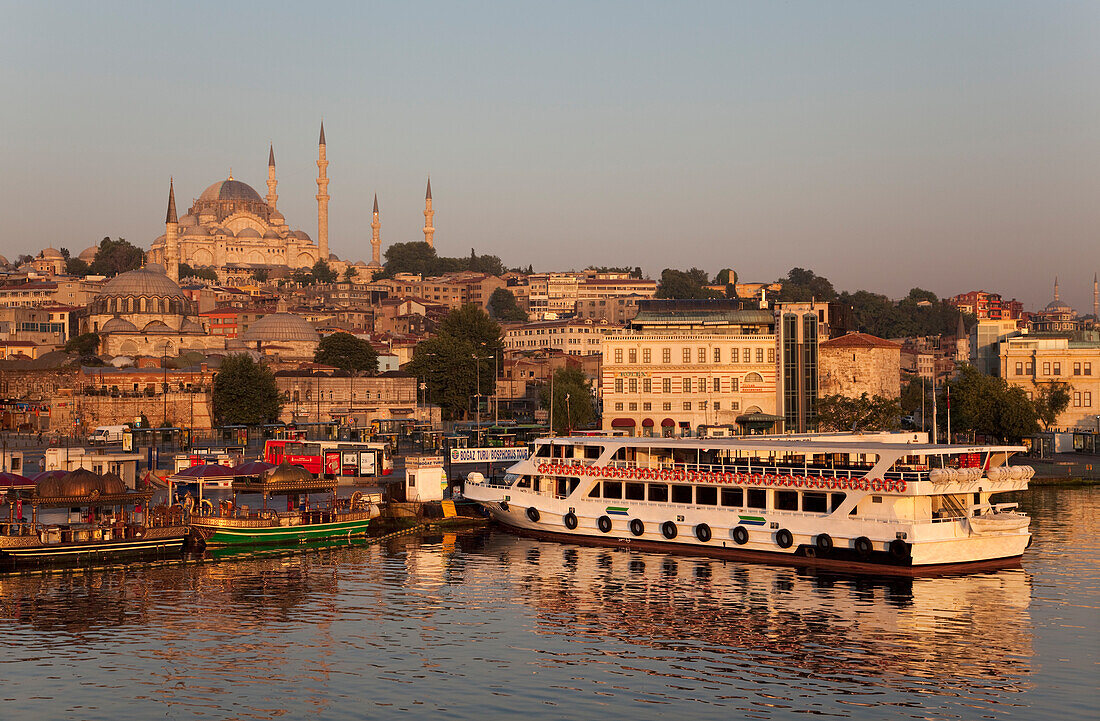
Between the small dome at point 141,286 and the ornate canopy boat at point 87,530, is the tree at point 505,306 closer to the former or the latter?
the small dome at point 141,286

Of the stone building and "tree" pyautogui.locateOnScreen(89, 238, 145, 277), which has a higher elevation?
"tree" pyautogui.locateOnScreen(89, 238, 145, 277)

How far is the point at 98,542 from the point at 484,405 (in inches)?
2867

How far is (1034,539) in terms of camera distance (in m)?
41.8

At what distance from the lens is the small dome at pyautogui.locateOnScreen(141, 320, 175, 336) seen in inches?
4710

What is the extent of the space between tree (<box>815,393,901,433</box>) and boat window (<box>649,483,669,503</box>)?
91.7 ft

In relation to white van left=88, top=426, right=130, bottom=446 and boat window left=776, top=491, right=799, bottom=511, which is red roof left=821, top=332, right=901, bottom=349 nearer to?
boat window left=776, top=491, right=799, bottom=511

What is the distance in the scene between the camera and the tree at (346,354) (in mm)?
116938

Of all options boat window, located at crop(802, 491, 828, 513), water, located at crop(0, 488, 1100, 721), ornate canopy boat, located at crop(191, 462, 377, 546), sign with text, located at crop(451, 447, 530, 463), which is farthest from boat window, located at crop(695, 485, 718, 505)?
sign with text, located at crop(451, 447, 530, 463)

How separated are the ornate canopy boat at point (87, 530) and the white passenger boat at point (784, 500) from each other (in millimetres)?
11971

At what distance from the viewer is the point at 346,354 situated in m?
118

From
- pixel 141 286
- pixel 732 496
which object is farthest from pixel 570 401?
pixel 141 286

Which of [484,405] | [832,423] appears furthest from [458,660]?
[484,405]

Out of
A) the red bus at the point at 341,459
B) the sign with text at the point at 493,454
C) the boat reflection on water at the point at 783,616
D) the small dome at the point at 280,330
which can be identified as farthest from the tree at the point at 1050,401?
the small dome at the point at 280,330

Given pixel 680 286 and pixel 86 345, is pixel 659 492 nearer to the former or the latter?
pixel 86 345
